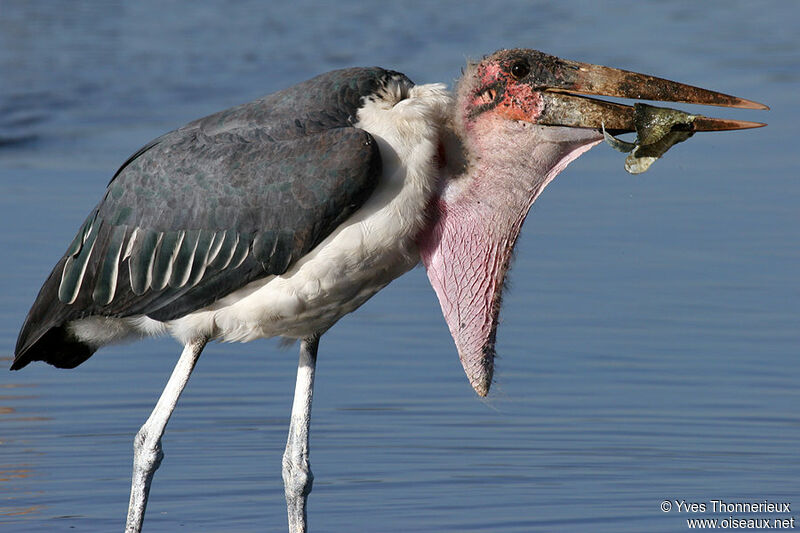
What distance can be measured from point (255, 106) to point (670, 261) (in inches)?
179

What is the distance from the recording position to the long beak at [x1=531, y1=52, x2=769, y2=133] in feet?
19.1

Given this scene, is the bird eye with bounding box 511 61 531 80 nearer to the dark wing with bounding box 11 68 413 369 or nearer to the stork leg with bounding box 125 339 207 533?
the dark wing with bounding box 11 68 413 369

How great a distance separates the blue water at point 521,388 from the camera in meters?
7.54

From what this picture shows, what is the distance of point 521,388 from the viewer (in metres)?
8.73

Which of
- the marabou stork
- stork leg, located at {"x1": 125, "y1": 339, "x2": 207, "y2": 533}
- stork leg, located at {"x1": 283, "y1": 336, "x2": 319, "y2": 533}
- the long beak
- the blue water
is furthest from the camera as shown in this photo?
the blue water

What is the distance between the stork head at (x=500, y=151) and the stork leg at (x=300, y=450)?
81cm

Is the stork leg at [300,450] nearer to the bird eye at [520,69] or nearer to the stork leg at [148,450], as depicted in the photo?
the stork leg at [148,450]

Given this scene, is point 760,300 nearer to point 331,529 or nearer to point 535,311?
point 535,311

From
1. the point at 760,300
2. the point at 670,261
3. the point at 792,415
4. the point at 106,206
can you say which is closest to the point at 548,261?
the point at 670,261

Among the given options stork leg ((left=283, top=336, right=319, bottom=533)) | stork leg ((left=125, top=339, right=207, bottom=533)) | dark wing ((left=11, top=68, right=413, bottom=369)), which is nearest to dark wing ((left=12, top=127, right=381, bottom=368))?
dark wing ((left=11, top=68, right=413, bottom=369))

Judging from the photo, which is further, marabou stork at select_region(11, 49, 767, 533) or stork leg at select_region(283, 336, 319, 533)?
stork leg at select_region(283, 336, 319, 533)

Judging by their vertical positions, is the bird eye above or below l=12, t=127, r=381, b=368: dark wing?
above

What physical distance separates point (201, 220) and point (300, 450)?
1.20 m

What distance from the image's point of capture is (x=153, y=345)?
9539mm
